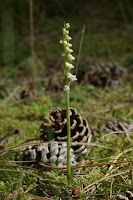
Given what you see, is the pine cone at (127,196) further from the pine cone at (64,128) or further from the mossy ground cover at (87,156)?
the pine cone at (64,128)

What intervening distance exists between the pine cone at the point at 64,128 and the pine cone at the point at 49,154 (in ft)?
0.27

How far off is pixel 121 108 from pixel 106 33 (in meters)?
2.50

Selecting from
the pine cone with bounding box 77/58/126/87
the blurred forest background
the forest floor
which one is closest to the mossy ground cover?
the forest floor

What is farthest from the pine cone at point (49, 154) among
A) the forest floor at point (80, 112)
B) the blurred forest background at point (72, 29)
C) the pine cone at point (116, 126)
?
the blurred forest background at point (72, 29)

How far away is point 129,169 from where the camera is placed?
131cm

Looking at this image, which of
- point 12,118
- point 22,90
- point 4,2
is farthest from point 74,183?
point 4,2

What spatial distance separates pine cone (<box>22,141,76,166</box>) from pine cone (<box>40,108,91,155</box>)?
0.08 meters

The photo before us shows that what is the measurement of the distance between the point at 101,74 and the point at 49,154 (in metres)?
1.68

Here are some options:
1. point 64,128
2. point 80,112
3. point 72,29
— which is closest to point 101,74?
point 80,112

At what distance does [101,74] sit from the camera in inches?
112

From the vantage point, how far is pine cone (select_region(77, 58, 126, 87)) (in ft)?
9.30

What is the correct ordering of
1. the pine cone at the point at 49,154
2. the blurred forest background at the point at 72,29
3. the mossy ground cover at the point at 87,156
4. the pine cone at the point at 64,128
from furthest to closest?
the blurred forest background at the point at 72,29
the pine cone at the point at 64,128
the pine cone at the point at 49,154
the mossy ground cover at the point at 87,156

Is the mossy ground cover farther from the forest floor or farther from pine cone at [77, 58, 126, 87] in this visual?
pine cone at [77, 58, 126, 87]

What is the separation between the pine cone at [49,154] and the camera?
1.34 meters
